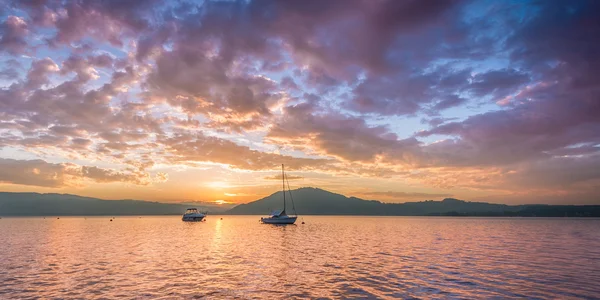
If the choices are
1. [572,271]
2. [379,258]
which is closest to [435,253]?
[379,258]

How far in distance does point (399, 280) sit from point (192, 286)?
1882 cm

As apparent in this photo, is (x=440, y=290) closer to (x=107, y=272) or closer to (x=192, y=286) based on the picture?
(x=192, y=286)

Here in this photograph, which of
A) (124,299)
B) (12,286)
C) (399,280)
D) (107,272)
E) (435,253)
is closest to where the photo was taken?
(124,299)

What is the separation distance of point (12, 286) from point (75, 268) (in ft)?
31.9

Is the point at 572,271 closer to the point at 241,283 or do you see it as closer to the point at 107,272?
the point at 241,283

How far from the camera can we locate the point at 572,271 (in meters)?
39.7

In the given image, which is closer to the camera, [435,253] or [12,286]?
[12,286]

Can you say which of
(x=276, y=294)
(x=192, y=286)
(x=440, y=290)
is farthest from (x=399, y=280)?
(x=192, y=286)

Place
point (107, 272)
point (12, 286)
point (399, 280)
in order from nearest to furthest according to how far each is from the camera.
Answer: point (12, 286) → point (399, 280) → point (107, 272)

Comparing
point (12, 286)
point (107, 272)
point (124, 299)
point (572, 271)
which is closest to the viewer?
point (124, 299)

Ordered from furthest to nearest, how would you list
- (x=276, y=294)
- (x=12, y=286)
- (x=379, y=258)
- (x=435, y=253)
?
1. (x=435, y=253)
2. (x=379, y=258)
3. (x=12, y=286)
4. (x=276, y=294)

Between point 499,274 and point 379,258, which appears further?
point 379,258

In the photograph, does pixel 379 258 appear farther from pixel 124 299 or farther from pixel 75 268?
pixel 75 268

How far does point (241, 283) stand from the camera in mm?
32000
